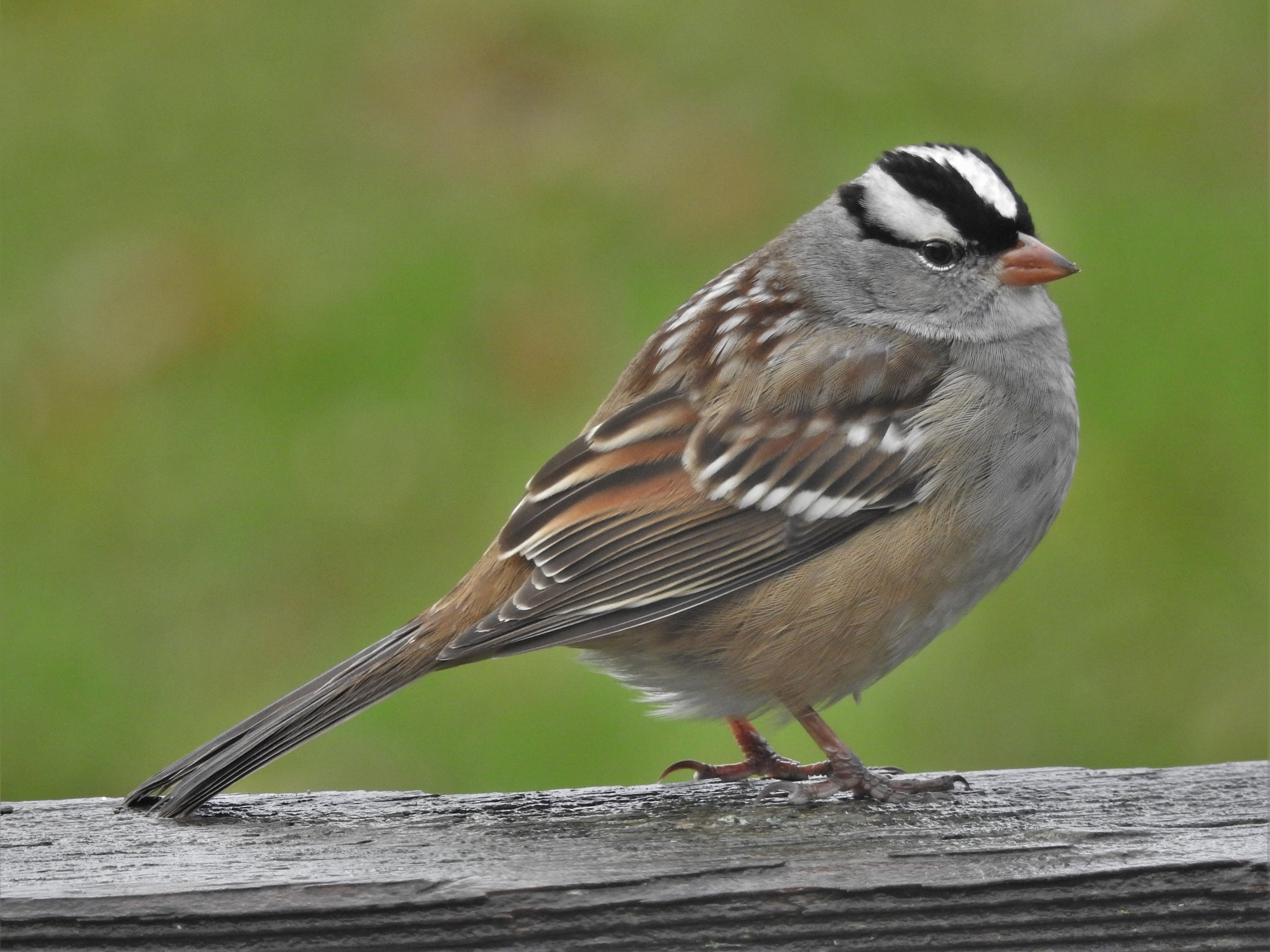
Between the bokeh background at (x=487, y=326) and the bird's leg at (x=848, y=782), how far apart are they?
163 cm

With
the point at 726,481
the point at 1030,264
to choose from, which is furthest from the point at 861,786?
the point at 1030,264

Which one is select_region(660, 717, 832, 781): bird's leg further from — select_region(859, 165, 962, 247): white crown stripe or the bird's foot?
select_region(859, 165, 962, 247): white crown stripe

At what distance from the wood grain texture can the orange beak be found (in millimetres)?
1389

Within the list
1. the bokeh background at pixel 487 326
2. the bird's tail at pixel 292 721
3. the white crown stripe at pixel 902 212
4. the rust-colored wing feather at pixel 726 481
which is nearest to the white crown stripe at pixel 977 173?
the white crown stripe at pixel 902 212

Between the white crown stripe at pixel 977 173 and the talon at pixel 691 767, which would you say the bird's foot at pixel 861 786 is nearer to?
the talon at pixel 691 767

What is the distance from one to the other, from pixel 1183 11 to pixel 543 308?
2.99 meters

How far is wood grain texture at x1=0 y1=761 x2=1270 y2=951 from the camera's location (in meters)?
2.06

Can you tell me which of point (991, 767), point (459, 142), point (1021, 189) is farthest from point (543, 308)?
point (991, 767)

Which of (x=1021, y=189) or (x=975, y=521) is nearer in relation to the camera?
(x=975, y=521)

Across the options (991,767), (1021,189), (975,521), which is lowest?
(991,767)

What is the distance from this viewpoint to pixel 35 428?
584cm

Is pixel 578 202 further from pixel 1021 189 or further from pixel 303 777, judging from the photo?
pixel 303 777

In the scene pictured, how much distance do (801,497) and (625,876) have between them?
1403 millimetres

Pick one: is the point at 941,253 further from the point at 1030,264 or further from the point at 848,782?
the point at 848,782
